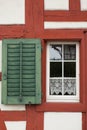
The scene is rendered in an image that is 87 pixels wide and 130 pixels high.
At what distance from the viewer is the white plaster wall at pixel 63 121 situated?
252 inches

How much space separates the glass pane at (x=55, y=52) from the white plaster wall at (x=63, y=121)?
0.92 meters

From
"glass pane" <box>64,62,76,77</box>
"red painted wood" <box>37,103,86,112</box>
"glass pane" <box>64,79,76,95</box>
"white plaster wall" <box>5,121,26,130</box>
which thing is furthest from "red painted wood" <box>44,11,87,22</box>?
"white plaster wall" <box>5,121,26,130</box>

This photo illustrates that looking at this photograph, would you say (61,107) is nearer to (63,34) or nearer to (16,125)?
(16,125)

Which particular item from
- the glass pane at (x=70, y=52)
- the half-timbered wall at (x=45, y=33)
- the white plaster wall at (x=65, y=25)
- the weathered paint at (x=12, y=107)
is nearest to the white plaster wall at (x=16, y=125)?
the half-timbered wall at (x=45, y=33)

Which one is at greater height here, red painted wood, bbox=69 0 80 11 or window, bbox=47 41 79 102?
red painted wood, bbox=69 0 80 11

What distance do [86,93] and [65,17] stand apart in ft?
4.14

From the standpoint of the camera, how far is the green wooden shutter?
6.40 meters

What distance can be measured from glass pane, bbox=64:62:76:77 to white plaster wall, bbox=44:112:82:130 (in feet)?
2.10

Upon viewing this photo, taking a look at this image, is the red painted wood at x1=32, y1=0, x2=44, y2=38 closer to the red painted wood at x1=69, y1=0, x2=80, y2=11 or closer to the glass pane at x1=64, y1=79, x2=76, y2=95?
the red painted wood at x1=69, y1=0, x2=80, y2=11

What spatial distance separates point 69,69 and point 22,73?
785 mm

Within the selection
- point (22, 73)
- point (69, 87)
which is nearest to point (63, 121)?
point (69, 87)

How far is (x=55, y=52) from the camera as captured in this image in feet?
21.8

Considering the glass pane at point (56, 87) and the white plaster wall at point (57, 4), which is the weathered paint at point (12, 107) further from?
the white plaster wall at point (57, 4)

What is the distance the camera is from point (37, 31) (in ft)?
21.3
